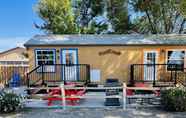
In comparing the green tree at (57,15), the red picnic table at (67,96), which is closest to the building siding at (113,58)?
the red picnic table at (67,96)

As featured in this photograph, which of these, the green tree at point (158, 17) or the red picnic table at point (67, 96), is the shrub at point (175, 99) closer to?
the red picnic table at point (67, 96)

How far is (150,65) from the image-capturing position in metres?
11.6

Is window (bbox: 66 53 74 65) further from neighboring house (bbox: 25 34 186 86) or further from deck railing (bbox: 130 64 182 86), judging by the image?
deck railing (bbox: 130 64 182 86)

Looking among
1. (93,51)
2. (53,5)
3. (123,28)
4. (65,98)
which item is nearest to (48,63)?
(93,51)

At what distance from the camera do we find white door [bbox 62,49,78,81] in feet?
39.2

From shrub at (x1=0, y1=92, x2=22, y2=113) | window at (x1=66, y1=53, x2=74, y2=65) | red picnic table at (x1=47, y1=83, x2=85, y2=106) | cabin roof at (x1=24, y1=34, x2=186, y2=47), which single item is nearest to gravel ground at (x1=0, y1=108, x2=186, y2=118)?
shrub at (x1=0, y1=92, x2=22, y2=113)

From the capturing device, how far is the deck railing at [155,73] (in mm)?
11781

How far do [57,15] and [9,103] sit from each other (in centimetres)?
1414

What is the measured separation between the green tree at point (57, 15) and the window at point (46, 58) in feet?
29.1

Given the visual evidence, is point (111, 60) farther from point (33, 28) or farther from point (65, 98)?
point (33, 28)

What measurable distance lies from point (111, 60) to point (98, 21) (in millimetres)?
11963

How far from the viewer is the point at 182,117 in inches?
274

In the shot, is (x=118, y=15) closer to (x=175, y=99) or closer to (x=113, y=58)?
(x=113, y=58)

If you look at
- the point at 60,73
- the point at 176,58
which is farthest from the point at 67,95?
the point at 176,58
